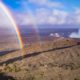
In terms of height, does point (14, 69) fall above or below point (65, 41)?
below

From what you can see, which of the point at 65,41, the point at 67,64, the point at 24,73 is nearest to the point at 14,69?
the point at 24,73

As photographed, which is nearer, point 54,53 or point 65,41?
point 54,53

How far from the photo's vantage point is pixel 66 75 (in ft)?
65.0

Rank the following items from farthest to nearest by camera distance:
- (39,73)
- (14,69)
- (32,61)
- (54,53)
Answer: (54,53)
(32,61)
(14,69)
(39,73)

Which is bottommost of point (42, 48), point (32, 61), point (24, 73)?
point (24, 73)

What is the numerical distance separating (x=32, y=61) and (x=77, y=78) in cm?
718

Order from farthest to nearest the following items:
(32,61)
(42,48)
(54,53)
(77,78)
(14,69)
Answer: (42,48), (54,53), (32,61), (14,69), (77,78)

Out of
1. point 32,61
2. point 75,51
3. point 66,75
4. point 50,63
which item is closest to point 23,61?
point 32,61

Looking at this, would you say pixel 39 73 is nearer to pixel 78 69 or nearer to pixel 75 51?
pixel 78 69

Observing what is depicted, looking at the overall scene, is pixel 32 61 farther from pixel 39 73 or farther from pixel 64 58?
pixel 39 73

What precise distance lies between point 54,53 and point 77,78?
8555 millimetres

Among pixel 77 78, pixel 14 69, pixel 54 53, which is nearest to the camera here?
pixel 77 78

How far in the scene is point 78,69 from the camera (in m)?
21.7

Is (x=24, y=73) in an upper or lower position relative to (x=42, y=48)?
lower
